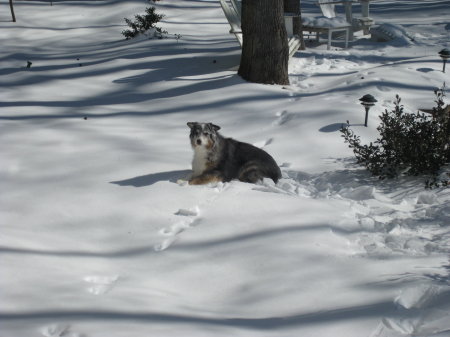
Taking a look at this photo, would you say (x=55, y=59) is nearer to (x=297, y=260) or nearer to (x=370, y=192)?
(x=370, y=192)

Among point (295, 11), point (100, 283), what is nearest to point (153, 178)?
point (100, 283)

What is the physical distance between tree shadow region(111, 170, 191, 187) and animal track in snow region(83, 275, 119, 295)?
1.77 metres

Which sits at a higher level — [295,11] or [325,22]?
[295,11]

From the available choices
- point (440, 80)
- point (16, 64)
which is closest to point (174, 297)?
point (440, 80)

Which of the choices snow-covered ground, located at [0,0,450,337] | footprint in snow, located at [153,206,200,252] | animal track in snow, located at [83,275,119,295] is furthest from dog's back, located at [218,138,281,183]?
animal track in snow, located at [83,275,119,295]

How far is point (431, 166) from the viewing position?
5453 mm

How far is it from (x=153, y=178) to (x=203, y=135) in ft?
2.47

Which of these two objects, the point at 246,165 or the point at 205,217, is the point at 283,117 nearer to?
the point at 246,165

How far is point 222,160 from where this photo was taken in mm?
5383

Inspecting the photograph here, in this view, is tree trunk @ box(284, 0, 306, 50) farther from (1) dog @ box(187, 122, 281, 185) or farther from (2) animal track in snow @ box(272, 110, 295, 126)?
(1) dog @ box(187, 122, 281, 185)

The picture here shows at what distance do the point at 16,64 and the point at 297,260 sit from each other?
879 centimetres

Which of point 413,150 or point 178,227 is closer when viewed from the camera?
point 178,227

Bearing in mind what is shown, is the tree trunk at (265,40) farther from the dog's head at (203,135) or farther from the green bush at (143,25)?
the green bush at (143,25)

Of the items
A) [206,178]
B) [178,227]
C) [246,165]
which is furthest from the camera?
[246,165]
